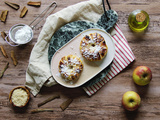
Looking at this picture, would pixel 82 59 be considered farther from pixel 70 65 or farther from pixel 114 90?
pixel 114 90

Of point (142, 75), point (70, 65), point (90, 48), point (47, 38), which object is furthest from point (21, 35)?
point (142, 75)

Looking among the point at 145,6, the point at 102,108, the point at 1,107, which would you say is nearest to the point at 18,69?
the point at 1,107

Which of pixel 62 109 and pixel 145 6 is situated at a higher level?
pixel 145 6

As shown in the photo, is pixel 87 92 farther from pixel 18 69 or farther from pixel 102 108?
pixel 18 69

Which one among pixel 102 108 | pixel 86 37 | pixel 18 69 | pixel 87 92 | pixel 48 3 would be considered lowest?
pixel 102 108

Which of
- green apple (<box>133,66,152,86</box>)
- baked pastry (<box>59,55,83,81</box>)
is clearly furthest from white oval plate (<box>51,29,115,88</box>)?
green apple (<box>133,66,152,86</box>)

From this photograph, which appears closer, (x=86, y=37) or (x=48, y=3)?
(x=86, y=37)
